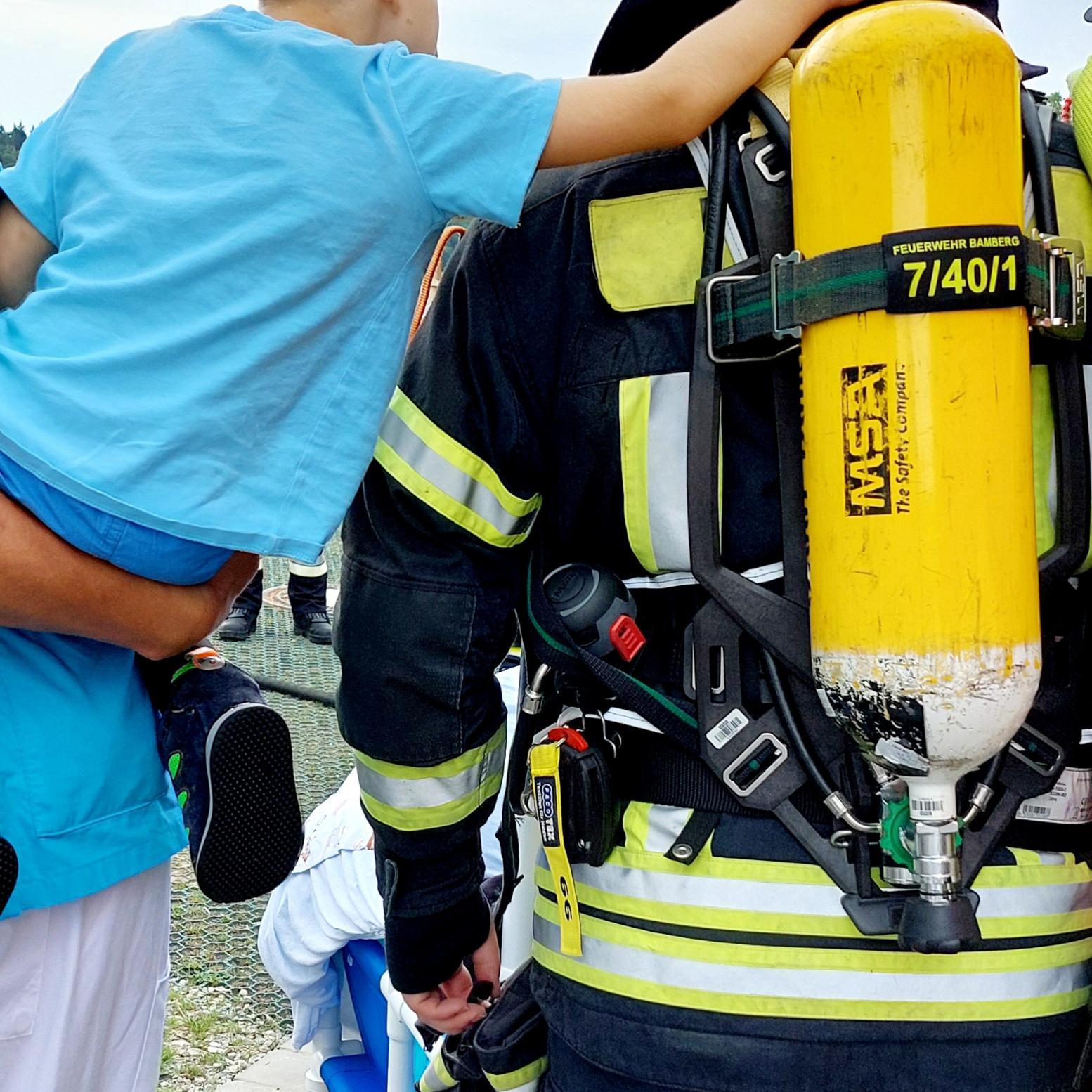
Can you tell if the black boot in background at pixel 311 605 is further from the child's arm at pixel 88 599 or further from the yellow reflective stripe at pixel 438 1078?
the child's arm at pixel 88 599

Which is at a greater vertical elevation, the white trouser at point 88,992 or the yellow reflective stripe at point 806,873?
the yellow reflective stripe at point 806,873

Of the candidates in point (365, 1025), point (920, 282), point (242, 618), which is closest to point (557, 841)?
point (920, 282)

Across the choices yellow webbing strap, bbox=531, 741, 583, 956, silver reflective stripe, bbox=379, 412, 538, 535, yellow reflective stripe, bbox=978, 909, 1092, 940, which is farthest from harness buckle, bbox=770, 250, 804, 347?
yellow reflective stripe, bbox=978, 909, 1092, 940

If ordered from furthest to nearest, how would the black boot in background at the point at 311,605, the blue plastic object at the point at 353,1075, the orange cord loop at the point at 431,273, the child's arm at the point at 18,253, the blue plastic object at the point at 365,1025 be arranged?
the black boot in background at the point at 311,605 < the blue plastic object at the point at 353,1075 < the blue plastic object at the point at 365,1025 < the orange cord loop at the point at 431,273 < the child's arm at the point at 18,253

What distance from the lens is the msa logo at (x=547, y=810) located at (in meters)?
1.49

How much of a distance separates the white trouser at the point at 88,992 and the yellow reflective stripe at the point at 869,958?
75 cm

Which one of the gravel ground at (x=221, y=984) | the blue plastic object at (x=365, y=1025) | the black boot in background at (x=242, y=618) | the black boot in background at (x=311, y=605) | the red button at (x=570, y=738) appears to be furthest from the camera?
the black boot in background at (x=311, y=605)

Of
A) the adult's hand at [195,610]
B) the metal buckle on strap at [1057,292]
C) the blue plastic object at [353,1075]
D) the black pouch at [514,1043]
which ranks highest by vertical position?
the metal buckle on strap at [1057,292]

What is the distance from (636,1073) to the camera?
4.65 feet

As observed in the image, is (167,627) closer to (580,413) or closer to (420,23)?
(580,413)

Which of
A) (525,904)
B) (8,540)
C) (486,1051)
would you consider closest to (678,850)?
(486,1051)

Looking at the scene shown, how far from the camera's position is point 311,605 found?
6836 millimetres

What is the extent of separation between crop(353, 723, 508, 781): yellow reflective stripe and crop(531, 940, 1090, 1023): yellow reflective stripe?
0.40 metres

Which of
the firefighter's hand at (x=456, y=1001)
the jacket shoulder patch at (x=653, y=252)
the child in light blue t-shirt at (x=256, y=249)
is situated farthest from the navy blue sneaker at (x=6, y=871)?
the jacket shoulder patch at (x=653, y=252)
